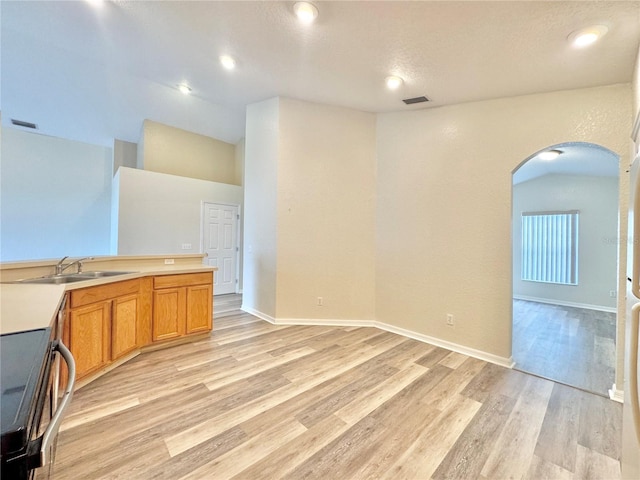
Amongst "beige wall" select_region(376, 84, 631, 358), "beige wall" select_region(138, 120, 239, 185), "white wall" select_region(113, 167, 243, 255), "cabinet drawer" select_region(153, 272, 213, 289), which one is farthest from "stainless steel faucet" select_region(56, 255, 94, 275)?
"beige wall" select_region(138, 120, 239, 185)

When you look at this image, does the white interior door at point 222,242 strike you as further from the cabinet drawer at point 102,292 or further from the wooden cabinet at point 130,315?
the cabinet drawer at point 102,292

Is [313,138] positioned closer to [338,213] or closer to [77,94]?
[338,213]

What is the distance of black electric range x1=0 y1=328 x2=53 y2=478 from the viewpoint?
54cm

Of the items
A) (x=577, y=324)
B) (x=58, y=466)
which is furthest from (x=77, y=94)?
(x=577, y=324)

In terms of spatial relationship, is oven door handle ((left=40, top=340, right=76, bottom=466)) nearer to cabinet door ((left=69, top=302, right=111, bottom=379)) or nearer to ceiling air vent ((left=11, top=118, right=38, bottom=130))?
cabinet door ((left=69, top=302, right=111, bottom=379))

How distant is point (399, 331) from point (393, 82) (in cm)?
304

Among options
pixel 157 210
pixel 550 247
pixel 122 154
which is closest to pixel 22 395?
pixel 157 210

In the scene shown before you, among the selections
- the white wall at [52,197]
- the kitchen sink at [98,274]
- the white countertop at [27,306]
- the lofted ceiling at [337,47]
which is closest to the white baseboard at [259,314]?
the kitchen sink at [98,274]

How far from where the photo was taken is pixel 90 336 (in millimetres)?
2326

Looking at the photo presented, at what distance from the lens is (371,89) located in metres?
3.29

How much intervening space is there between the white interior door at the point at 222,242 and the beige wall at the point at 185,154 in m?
0.97

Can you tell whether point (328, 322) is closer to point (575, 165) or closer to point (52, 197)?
point (575, 165)

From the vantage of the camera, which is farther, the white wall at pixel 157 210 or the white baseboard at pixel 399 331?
the white wall at pixel 157 210

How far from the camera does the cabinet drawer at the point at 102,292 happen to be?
2.20m
